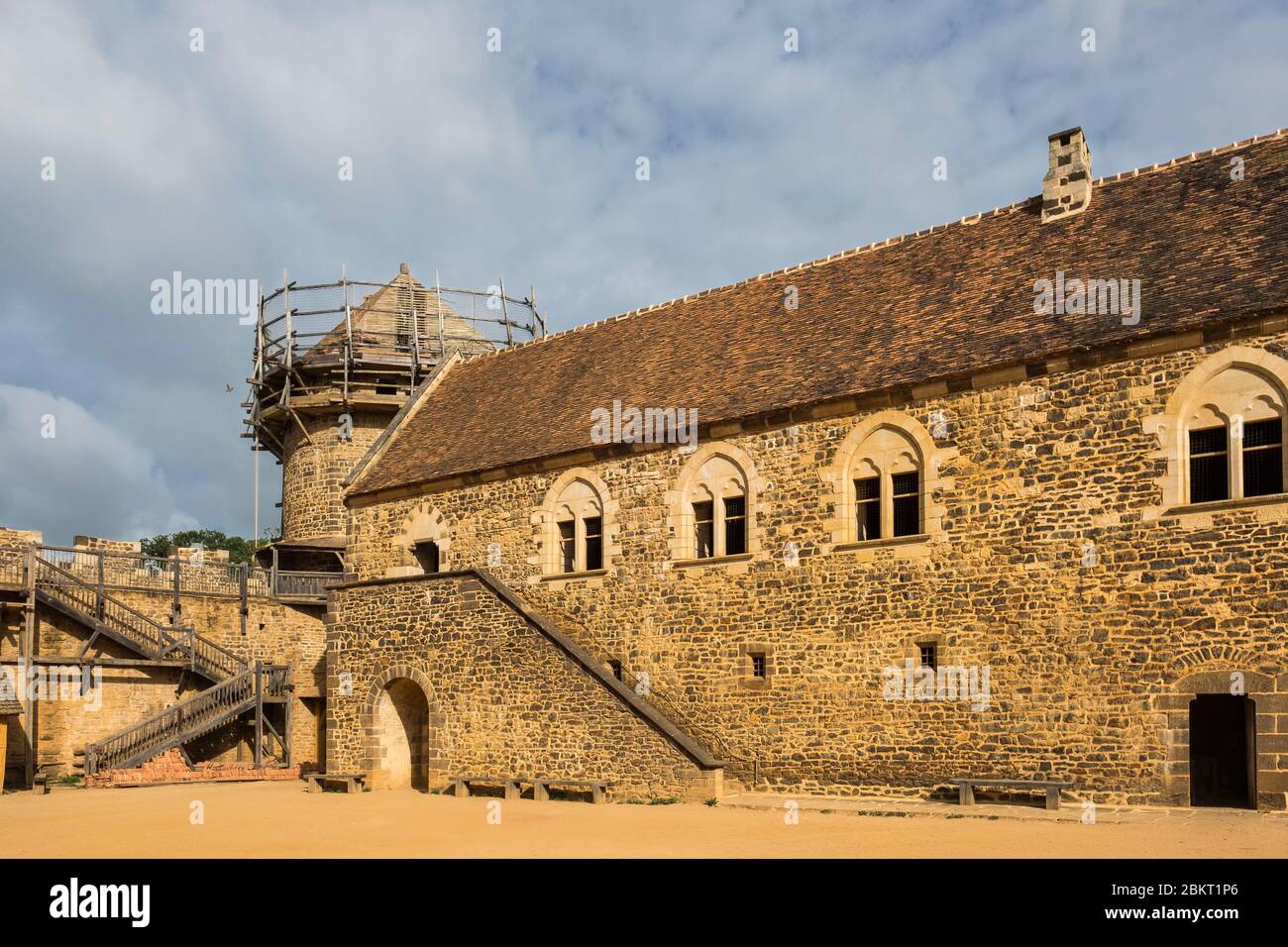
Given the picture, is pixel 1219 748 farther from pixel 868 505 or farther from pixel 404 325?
pixel 404 325

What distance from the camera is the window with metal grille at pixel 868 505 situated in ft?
67.5

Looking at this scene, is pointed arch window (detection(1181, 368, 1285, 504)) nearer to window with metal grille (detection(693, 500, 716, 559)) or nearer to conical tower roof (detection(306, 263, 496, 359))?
window with metal grille (detection(693, 500, 716, 559))

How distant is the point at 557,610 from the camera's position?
2467 cm

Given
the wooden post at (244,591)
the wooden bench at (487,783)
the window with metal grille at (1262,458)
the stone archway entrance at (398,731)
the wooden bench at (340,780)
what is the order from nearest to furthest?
1. the window with metal grille at (1262,458)
2. the wooden bench at (487,783)
3. the wooden bench at (340,780)
4. the stone archway entrance at (398,731)
5. the wooden post at (244,591)

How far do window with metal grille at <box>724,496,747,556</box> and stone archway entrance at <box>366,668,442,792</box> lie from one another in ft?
22.6

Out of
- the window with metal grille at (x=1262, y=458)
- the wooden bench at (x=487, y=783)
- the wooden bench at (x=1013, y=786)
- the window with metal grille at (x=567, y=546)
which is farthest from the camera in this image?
the window with metal grille at (x=567, y=546)

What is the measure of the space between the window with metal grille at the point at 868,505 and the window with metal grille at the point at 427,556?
421 inches

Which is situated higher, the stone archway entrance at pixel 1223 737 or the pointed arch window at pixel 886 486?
the pointed arch window at pixel 886 486

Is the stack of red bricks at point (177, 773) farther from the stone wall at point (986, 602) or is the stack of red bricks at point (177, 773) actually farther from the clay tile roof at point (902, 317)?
the stone wall at point (986, 602)

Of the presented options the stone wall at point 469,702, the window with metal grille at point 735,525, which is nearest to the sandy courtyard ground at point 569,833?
the stone wall at point 469,702

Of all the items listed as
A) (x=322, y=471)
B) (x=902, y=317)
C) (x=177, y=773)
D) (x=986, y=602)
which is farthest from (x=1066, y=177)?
(x=322, y=471)
